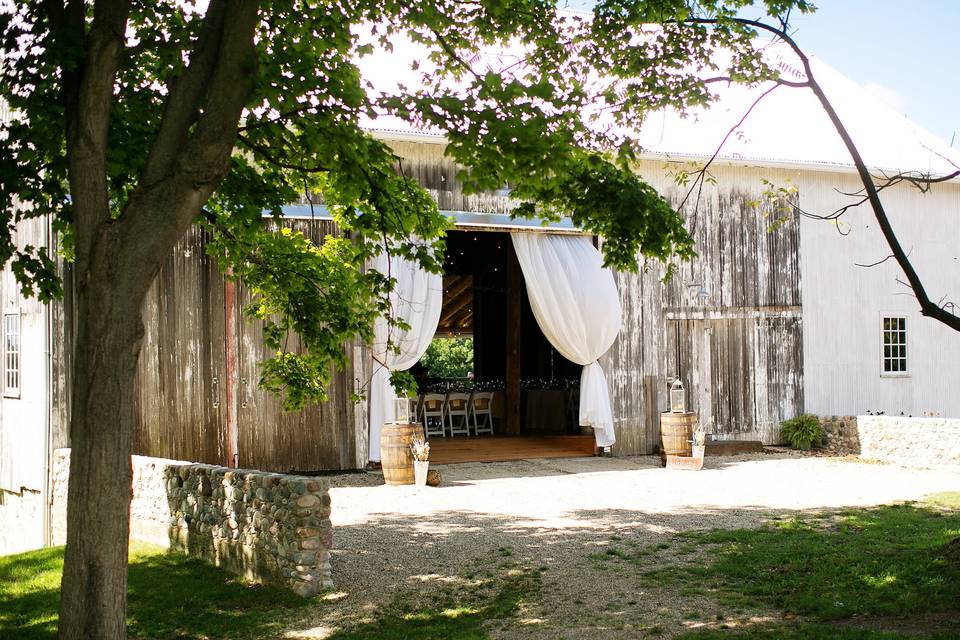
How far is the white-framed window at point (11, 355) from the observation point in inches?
496

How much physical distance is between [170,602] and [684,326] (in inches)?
400

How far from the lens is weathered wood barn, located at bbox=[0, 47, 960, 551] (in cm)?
1203

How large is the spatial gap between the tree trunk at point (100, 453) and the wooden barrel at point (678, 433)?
9.69 m

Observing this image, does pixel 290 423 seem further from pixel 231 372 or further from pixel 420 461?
pixel 420 461

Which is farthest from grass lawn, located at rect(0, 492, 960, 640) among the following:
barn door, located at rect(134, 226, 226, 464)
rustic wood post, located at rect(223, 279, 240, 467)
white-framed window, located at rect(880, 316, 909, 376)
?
white-framed window, located at rect(880, 316, 909, 376)

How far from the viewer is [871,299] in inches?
666

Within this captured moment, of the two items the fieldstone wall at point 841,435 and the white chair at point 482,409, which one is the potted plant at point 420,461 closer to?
the white chair at point 482,409

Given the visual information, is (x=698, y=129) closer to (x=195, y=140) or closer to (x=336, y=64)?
(x=336, y=64)

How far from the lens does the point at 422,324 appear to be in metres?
13.5

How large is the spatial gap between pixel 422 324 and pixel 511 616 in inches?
287

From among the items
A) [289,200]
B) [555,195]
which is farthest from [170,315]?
[555,195]

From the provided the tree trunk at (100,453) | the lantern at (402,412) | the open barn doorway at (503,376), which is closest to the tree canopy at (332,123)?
the tree trunk at (100,453)

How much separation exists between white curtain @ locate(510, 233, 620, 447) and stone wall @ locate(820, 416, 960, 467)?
3.79 m

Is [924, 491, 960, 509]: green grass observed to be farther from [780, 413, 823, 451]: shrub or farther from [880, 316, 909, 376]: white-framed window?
[880, 316, 909, 376]: white-framed window
